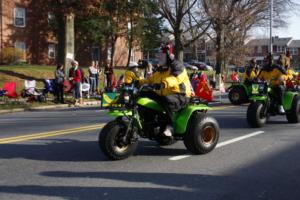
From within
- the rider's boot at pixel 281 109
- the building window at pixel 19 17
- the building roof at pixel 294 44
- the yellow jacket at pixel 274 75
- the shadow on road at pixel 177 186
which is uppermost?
the building roof at pixel 294 44

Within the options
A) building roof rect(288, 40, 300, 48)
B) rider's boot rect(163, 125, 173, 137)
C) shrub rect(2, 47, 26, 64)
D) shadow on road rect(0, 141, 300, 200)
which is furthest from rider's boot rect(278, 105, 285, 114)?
building roof rect(288, 40, 300, 48)

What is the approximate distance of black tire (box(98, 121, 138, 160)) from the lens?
771cm

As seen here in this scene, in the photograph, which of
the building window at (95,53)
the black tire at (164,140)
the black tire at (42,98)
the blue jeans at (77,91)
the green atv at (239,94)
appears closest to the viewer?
the black tire at (164,140)

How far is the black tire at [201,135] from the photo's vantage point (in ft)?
27.4

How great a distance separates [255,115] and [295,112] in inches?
60.4

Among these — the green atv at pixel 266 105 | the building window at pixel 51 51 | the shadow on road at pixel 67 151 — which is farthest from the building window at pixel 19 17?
the shadow on road at pixel 67 151

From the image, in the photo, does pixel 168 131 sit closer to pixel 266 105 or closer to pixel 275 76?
pixel 266 105

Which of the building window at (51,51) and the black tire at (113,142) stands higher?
the building window at (51,51)

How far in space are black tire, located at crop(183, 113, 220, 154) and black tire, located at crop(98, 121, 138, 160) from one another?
3.42 ft

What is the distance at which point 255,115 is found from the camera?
11.8m

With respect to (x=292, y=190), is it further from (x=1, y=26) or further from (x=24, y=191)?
(x=1, y=26)

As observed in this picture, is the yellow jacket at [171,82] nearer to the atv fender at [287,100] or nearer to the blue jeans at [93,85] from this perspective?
the atv fender at [287,100]

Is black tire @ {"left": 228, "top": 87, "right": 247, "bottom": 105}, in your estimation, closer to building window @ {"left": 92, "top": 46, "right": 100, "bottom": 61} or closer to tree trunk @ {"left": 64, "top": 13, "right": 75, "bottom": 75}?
tree trunk @ {"left": 64, "top": 13, "right": 75, "bottom": 75}

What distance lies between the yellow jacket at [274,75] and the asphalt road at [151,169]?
6.07 ft
